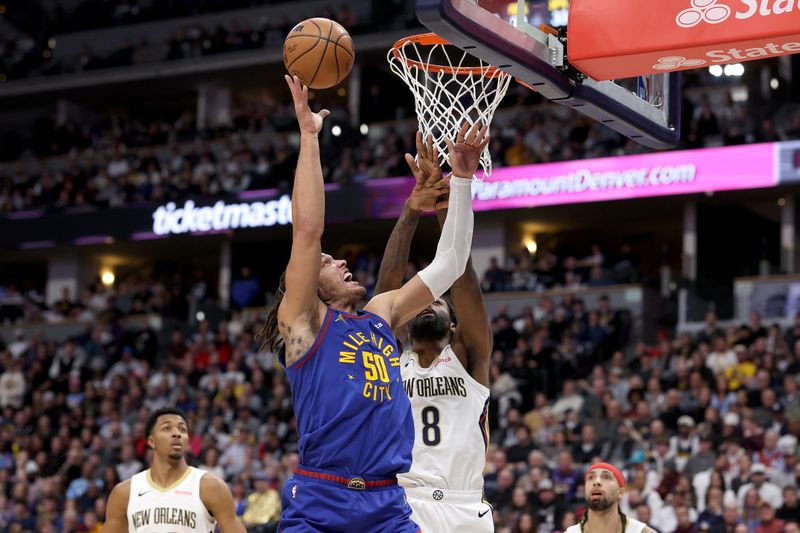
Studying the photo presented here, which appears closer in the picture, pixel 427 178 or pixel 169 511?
pixel 427 178

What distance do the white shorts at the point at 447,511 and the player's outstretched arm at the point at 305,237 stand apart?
5.18 feet

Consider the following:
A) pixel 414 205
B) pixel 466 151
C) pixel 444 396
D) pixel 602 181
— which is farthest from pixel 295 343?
pixel 602 181

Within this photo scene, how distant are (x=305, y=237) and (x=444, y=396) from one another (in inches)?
70.2

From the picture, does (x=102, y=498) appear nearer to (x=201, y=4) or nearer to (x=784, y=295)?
(x=784, y=295)

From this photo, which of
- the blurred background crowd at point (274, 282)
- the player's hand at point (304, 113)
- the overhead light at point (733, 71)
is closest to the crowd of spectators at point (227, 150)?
the blurred background crowd at point (274, 282)

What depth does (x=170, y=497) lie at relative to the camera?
26.0ft

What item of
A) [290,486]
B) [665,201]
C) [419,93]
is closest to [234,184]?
[665,201]

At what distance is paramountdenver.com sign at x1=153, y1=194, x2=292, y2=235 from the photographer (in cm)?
2552

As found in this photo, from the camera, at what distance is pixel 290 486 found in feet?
17.0

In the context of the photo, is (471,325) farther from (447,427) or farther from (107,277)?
(107,277)

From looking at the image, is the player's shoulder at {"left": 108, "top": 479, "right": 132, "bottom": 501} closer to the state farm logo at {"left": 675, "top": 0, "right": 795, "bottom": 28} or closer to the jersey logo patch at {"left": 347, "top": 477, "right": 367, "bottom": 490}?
the jersey logo patch at {"left": 347, "top": 477, "right": 367, "bottom": 490}

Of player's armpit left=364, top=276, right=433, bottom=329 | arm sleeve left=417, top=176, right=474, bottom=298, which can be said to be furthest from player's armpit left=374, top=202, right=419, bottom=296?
player's armpit left=364, top=276, right=433, bottom=329

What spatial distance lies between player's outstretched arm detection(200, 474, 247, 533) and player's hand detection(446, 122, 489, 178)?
3168 mm

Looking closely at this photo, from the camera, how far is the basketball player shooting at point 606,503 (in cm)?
794
